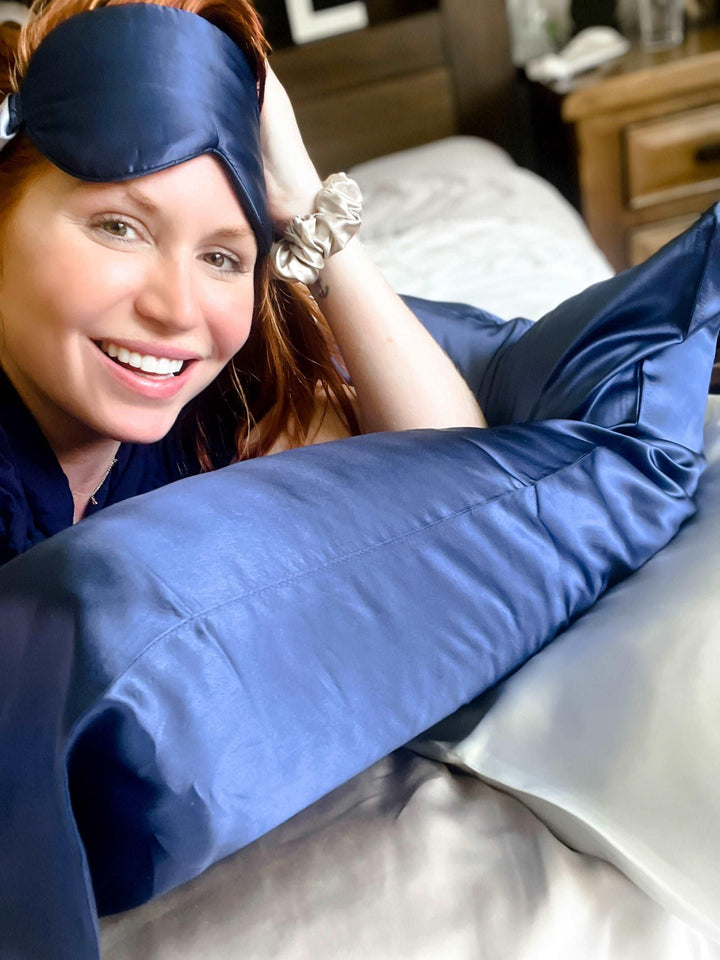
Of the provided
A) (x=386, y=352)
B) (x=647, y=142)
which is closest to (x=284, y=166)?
(x=386, y=352)

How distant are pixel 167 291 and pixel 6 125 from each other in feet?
0.61

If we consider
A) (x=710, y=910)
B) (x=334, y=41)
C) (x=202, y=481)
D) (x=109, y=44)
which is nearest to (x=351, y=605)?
(x=202, y=481)

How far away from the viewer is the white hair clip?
30.4 inches

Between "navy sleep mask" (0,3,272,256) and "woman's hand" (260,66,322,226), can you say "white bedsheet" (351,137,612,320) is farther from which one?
"navy sleep mask" (0,3,272,256)

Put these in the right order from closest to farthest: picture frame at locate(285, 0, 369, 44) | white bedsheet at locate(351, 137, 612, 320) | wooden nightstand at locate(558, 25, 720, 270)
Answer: white bedsheet at locate(351, 137, 612, 320) → wooden nightstand at locate(558, 25, 720, 270) → picture frame at locate(285, 0, 369, 44)

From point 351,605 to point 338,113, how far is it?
2.22m

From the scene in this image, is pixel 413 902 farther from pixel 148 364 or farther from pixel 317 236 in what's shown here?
pixel 317 236

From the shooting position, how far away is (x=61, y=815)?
456mm

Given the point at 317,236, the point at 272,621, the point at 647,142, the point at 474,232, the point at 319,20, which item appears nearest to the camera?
A: the point at 272,621

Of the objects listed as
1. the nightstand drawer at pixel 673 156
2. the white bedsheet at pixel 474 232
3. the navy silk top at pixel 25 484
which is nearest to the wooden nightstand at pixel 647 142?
the nightstand drawer at pixel 673 156

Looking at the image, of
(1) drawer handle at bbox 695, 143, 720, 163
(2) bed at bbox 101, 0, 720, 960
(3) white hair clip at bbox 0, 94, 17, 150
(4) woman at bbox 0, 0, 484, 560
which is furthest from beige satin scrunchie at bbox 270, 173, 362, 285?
(1) drawer handle at bbox 695, 143, 720, 163

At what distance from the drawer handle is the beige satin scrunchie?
5.49 ft

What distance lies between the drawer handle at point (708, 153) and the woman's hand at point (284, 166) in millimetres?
1671

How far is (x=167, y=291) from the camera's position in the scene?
0.76m
